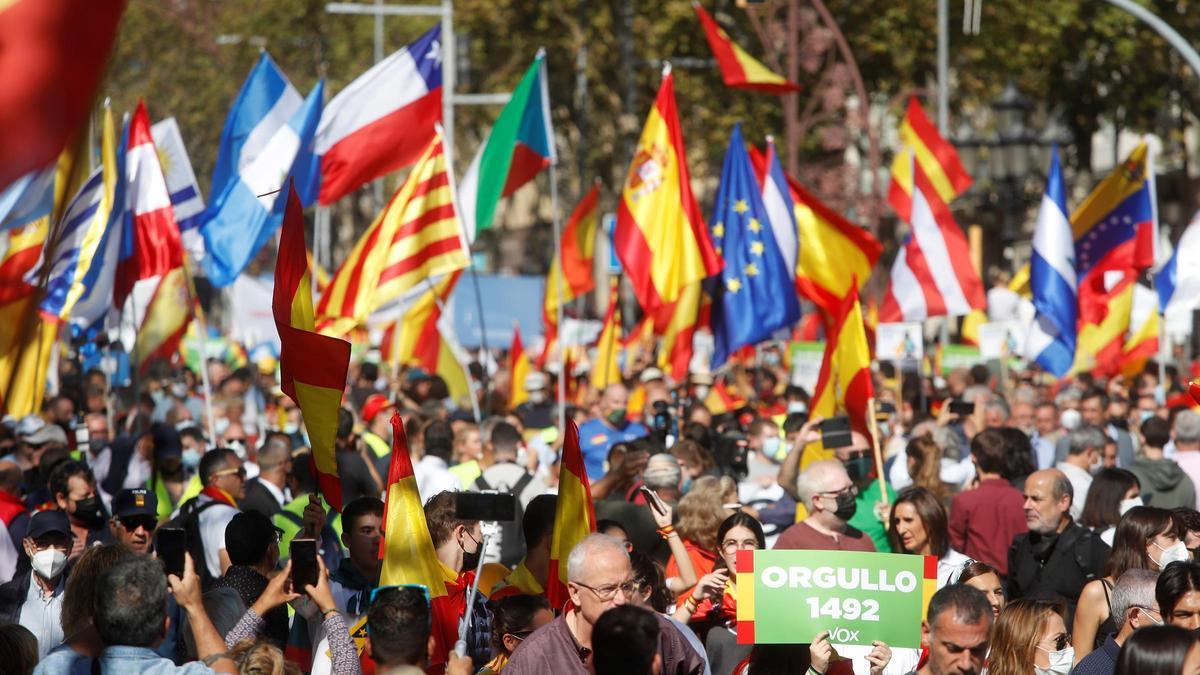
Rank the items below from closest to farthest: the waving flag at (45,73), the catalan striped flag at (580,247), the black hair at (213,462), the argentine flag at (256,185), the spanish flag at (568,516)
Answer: the waving flag at (45,73)
the spanish flag at (568,516)
the black hair at (213,462)
the argentine flag at (256,185)
the catalan striped flag at (580,247)

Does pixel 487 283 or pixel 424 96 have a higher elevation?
pixel 424 96

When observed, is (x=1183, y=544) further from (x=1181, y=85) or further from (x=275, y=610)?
(x=1181, y=85)

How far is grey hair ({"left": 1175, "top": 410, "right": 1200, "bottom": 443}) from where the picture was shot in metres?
11.0

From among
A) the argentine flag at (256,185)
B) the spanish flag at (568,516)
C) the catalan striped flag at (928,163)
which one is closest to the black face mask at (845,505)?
the spanish flag at (568,516)

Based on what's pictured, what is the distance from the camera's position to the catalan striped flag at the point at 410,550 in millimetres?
6340

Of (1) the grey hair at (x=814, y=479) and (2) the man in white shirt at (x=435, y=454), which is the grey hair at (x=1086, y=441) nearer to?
(1) the grey hair at (x=814, y=479)

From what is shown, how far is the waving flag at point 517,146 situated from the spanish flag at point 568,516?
8.25m

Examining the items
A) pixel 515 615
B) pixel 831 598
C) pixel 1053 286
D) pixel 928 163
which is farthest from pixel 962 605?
pixel 928 163

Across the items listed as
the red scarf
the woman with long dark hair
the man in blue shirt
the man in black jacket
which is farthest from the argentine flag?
the woman with long dark hair

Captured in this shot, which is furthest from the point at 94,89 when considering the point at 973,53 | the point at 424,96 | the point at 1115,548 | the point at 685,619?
the point at 973,53

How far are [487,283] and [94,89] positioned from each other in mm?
24371

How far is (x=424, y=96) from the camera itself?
577 inches

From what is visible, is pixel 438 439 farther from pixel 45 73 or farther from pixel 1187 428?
pixel 45 73

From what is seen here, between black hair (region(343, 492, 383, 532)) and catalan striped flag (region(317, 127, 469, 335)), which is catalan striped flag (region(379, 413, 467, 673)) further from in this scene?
catalan striped flag (region(317, 127, 469, 335))
